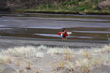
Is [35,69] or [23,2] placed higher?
[35,69]

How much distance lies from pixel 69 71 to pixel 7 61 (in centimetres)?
262

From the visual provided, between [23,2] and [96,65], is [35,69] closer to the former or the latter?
[96,65]

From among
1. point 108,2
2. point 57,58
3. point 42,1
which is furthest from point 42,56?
point 42,1

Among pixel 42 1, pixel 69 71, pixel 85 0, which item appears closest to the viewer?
→ pixel 69 71

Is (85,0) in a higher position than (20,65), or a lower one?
lower

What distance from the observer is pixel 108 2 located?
2724 inches

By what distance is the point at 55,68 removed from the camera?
9531mm

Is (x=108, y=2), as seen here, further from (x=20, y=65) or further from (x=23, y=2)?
(x=20, y=65)

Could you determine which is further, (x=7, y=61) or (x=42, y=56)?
(x=42, y=56)

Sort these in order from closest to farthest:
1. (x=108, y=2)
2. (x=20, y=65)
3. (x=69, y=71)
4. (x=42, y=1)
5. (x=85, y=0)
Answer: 1. (x=69, y=71)
2. (x=20, y=65)
3. (x=108, y=2)
4. (x=85, y=0)
5. (x=42, y=1)

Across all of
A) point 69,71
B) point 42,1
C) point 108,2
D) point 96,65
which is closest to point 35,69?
point 69,71

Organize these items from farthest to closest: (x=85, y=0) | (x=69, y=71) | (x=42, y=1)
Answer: (x=42, y=1) < (x=85, y=0) < (x=69, y=71)

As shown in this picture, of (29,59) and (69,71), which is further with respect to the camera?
(29,59)

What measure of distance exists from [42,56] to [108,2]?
2394 inches
